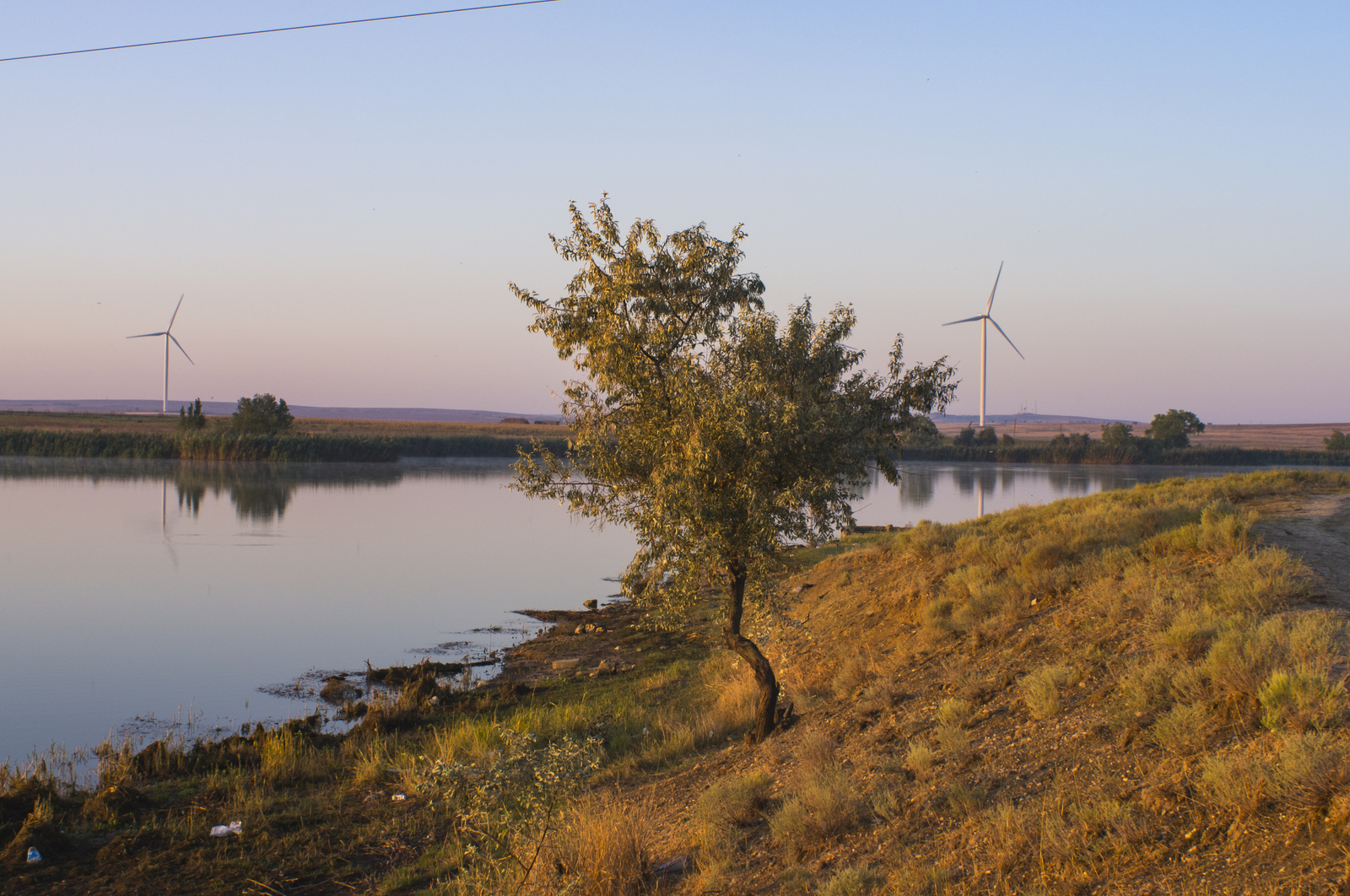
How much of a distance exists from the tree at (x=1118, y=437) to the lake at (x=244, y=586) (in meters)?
34.8

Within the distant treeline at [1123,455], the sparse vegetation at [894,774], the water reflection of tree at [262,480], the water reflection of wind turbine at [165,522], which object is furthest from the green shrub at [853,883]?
the distant treeline at [1123,455]

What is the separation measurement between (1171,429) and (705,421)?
82.6 m

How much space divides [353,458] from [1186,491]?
7021cm

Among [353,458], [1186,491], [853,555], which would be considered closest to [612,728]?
[853,555]

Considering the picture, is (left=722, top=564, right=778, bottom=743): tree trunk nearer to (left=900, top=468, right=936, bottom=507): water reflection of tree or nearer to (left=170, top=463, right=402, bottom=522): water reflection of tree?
(left=900, top=468, right=936, bottom=507): water reflection of tree

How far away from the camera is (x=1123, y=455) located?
258 ft

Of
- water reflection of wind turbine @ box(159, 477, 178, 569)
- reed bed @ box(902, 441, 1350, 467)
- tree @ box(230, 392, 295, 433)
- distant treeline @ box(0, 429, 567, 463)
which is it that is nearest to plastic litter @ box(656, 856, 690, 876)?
water reflection of wind turbine @ box(159, 477, 178, 569)

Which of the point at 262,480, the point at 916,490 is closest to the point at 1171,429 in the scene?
the point at 916,490

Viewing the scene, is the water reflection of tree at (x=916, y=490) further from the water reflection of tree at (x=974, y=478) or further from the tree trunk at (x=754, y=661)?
the tree trunk at (x=754, y=661)

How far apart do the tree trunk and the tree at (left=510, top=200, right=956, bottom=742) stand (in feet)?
0.05

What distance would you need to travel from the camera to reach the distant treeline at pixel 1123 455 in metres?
73.6

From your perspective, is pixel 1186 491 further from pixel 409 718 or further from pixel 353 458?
pixel 353 458

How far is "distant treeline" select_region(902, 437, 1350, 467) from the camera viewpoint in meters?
73.6

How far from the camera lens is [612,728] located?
34.8 ft
